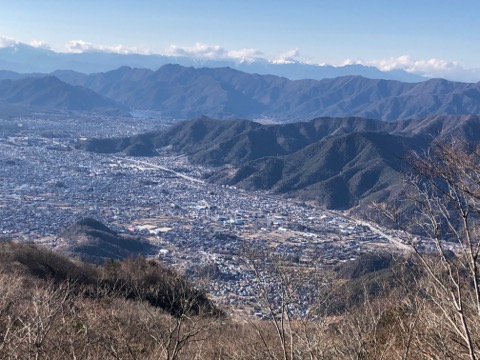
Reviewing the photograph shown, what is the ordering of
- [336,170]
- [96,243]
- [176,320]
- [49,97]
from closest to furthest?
[176,320]
[96,243]
[336,170]
[49,97]

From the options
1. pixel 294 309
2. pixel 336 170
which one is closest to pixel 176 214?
pixel 336 170

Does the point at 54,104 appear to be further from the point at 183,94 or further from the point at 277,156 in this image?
the point at 277,156

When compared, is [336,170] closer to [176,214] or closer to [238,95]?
[176,214]

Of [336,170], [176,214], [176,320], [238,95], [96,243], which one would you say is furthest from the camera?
[238,95]

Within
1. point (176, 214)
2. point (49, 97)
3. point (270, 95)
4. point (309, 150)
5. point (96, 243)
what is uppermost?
point (96, 243)

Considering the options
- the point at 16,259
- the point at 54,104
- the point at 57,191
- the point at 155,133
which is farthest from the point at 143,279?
the point at 54,104

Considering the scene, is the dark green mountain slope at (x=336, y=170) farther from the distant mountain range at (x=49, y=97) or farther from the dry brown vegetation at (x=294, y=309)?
the distant mountain range at (x=49, y=97)

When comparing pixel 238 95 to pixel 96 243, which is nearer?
pixel 96 243
